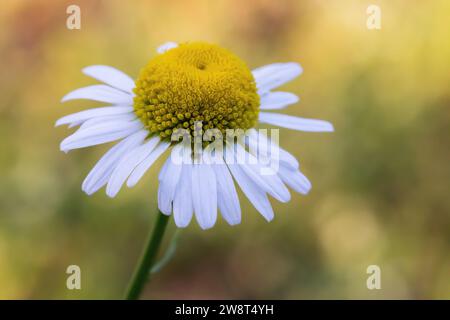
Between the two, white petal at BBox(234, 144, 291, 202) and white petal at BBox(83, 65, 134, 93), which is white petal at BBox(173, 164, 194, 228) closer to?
white petal at BBox(234, 144, 291, 202)

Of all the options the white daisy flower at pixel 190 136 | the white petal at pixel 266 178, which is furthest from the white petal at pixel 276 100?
the white petal at pixel 266 178

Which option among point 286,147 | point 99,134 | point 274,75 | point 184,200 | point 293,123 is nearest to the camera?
point 184,200

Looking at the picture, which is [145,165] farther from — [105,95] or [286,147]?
[286,147]

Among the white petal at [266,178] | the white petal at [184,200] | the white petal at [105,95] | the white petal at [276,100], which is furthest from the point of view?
the white petal at [276,100]

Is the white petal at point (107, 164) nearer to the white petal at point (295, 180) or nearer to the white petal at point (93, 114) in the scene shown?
the white petal at point (93, 114)

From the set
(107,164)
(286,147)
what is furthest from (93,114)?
(286,147)

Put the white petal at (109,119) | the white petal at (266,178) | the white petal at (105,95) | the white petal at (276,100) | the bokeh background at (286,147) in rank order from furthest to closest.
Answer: the bokeh background at (286,147)
the white petal at (276,100)
the white petal at (105,95)
the white petal at (109,119)
the white petal at (266,178)
